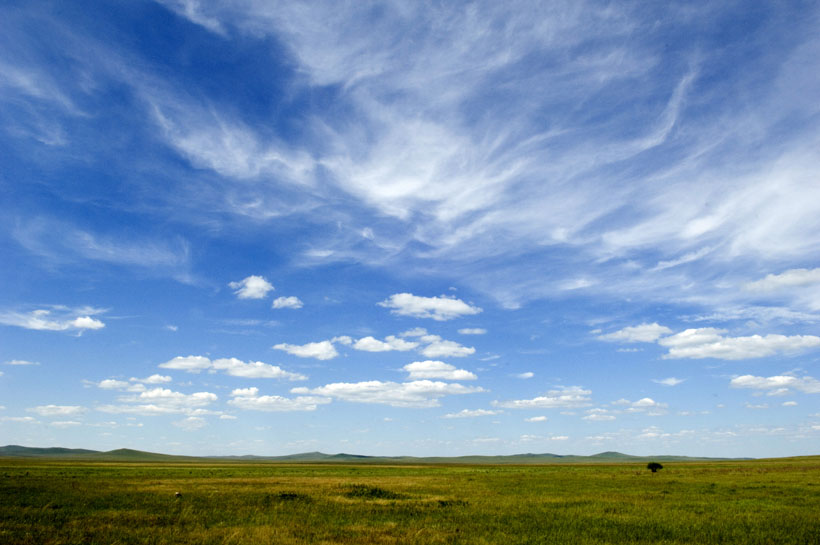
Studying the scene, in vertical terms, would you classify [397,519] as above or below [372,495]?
above

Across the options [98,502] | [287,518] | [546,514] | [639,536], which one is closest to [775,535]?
[639,536]

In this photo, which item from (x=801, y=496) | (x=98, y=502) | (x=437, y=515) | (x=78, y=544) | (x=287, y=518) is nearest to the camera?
(x=78, y=544)

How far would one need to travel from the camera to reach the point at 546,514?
90.7 feet

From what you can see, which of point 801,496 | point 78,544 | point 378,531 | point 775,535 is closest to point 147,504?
point 78,544

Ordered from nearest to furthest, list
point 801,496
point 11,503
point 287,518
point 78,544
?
point 78,544 < point 287,518 < point 11,503 < point 801,496

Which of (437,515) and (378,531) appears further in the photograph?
(437,515)

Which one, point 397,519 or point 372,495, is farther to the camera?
point 372,495

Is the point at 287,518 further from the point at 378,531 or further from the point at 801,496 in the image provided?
the point at 801,496

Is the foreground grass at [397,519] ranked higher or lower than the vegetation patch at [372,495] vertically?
higher

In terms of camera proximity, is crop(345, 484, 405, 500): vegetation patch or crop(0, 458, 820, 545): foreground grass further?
crop(345, 484, 405, 500): vegetation patch

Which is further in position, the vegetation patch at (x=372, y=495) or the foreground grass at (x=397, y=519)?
the vegetation patch at (x=372, y=495)

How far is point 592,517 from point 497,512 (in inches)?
202

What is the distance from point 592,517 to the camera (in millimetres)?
26328

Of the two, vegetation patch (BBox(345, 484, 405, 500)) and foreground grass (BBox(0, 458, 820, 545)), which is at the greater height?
foreground grass (BBox(0, 458, 820, 545))
